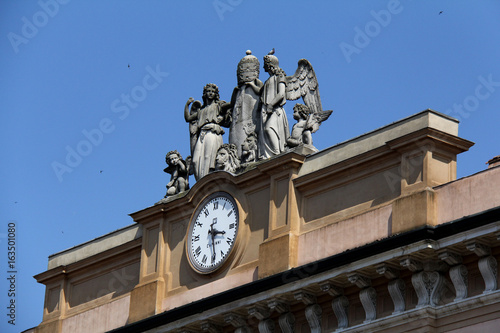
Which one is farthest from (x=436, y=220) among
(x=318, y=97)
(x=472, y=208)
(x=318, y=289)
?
(x=318, y=97)

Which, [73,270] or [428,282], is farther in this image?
[73,270]

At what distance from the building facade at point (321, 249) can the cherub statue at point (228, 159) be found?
15.1 inches

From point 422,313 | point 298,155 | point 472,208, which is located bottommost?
point 422,313

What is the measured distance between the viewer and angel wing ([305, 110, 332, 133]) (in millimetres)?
30906

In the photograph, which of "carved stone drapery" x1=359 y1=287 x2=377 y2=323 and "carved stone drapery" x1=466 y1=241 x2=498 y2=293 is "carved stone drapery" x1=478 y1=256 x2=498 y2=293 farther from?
"carved stone drapery" x1=359 y1=287 x2=377 y2=323

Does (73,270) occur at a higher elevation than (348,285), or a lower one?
higher

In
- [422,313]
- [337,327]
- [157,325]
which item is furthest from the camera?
[157,325]

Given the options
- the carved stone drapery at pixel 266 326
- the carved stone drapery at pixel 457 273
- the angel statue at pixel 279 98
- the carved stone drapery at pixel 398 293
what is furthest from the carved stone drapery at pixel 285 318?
the carved stone drapery at pixel 457 273

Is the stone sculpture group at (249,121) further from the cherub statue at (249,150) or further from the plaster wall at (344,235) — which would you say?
the plaster wall at (344,235)

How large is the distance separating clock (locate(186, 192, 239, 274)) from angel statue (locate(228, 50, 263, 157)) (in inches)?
45.5

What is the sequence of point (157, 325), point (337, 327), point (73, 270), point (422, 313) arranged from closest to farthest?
1. point (422, 313)
2. point (337, 327)
3. point (157, 325)
4. point (73, 270)

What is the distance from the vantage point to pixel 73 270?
3447cm

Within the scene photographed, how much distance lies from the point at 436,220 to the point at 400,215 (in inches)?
29.5

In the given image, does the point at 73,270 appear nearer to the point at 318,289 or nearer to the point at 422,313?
the point at 318,289
